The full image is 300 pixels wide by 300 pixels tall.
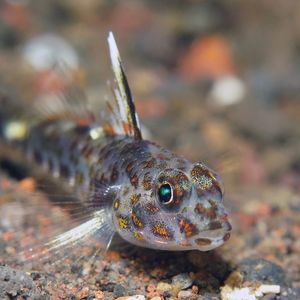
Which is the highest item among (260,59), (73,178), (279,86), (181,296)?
(260,59)

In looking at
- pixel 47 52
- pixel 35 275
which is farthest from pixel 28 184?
pixel 47 52

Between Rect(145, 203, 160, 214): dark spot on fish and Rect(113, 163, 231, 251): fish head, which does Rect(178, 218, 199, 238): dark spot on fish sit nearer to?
Rect(113, 163, 231, 251): fish head

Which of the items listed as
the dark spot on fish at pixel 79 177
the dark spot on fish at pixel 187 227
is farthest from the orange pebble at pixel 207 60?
the dark spot on fish at pixel 187 227

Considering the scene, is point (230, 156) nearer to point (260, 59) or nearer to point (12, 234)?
point (12, 234)

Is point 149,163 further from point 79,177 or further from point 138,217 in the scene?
point 79,177

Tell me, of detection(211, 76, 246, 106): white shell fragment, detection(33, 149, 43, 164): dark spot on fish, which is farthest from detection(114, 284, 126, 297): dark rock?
detection(211, 76, 246, 106): white shell fragment

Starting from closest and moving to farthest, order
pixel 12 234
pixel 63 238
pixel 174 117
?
pixel 63 238 → pixel 12 234 → pixel 174 117

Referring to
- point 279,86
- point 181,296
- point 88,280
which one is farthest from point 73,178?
point 279,86
